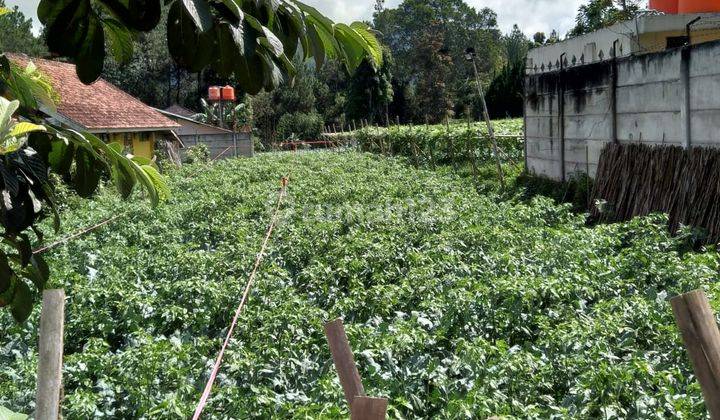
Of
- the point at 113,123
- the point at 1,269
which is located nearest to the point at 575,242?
the point at 1,269

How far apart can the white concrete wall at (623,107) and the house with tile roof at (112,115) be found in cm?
1218

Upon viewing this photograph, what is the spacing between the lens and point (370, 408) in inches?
62.8

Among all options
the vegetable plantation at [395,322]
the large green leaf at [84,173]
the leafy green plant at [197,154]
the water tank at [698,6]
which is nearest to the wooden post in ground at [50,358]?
the large green leaf at [84,173]

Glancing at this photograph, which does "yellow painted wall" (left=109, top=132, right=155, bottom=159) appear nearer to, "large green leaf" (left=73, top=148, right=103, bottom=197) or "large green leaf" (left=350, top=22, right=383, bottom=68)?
"large green leaf" (left=73, top=148, right=103, bottom=197)

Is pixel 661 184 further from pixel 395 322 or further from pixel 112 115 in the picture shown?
pixel 112 115

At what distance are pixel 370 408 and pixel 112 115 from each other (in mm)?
25874

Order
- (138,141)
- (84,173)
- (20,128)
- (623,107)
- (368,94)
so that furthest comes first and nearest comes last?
(368,94)
(138,141)
(623,107)
(84,173)
(20,128)

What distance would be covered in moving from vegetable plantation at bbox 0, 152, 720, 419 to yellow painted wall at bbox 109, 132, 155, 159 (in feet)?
53.4

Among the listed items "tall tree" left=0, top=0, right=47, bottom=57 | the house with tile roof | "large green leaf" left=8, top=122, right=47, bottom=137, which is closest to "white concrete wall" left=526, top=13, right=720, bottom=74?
the house with tile roof

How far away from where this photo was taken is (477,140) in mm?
21984

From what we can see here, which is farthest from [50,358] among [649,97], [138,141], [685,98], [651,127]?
[138,141]

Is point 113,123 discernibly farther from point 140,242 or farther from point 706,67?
point 706,67

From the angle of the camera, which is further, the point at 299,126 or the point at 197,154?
the point at 299,126

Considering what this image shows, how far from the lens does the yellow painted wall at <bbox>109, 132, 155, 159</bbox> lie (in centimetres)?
2672
